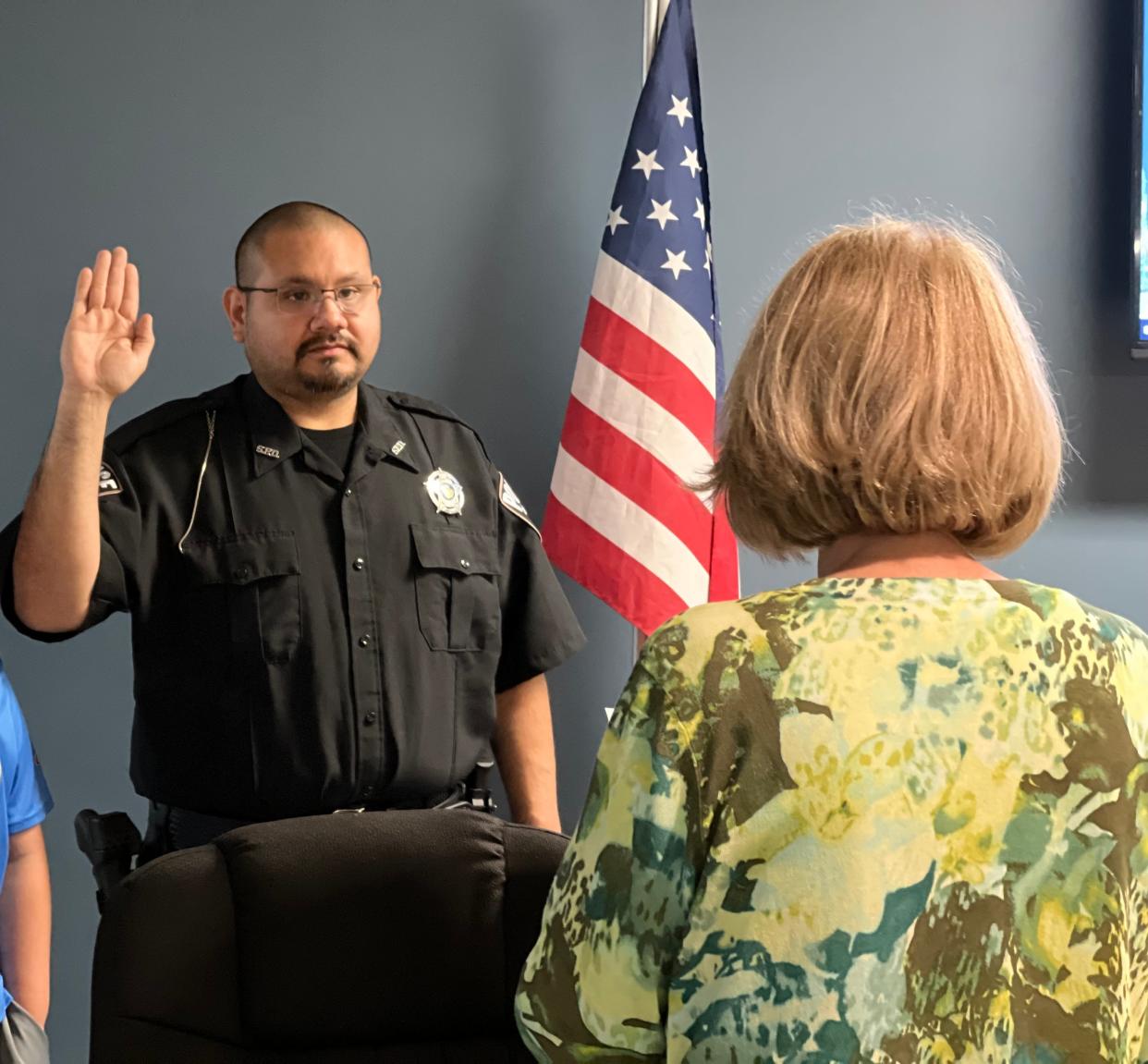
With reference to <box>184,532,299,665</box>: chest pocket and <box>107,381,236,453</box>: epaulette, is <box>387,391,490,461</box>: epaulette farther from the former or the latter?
<box>184,532,299,665</box>: chest pocket

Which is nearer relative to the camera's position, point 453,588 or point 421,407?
point 453,588

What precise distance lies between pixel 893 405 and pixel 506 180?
1847 millimetres

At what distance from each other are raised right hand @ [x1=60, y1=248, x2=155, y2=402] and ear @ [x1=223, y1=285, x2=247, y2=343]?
27 centimetres

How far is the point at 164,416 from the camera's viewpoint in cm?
221

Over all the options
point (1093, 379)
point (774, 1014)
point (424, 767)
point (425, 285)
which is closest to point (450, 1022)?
point (774, 1014)

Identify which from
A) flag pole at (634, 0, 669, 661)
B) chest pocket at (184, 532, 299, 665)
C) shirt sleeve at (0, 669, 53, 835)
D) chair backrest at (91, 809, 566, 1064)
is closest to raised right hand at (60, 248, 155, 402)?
chest pocket at (184, 532, 299, 665)

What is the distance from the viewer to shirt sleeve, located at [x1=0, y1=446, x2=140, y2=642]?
6.55 ft

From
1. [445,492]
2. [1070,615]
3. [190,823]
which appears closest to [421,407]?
[445,492]

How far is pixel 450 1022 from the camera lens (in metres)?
1.26

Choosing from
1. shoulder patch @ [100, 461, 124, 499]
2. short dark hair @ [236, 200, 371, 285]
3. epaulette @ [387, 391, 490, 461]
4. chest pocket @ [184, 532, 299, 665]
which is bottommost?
chest pocket @ [184, 532, 299, 665]

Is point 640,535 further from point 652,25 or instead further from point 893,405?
point 893,405

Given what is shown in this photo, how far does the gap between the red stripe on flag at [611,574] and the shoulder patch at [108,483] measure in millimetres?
837

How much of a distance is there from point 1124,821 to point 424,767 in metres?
1.28

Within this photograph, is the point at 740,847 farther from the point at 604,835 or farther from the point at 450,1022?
the point at 450,1022
